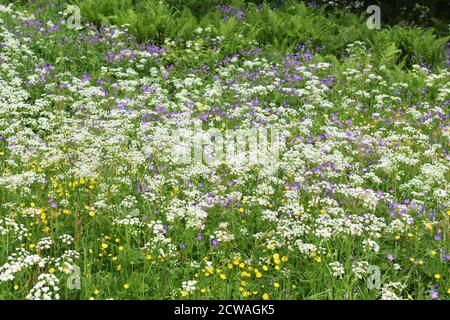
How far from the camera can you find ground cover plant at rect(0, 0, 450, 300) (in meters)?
4.64

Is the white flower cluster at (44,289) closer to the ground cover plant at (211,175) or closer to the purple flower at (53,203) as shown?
the ground cover plant at (211,175)

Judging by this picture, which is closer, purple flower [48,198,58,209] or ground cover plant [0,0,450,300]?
ground cover plant [0,0,450,300]

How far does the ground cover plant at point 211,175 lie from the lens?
464cm

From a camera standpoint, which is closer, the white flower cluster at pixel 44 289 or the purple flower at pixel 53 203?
the white flower cluster at pixel 44 289

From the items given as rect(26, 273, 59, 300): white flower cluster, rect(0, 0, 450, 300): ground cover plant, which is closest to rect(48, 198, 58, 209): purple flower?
rect(0, 0, 450, 300): ground cover plant

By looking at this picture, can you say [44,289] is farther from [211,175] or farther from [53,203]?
[211,175]

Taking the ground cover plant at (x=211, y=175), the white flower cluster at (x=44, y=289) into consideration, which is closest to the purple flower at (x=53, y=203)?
the ground cover plant at (x=211, y=175)

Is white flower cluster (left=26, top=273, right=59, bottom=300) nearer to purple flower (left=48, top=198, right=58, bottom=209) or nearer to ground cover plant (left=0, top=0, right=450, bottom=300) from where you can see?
ground cover plant (left=0, top=0, right=450, bottom=300)

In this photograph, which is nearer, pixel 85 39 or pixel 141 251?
pixel 141 251

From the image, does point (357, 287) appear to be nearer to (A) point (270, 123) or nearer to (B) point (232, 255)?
(B) point (232, 255)

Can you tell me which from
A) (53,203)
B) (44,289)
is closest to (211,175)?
(53,203)

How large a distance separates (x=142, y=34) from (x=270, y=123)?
409 cm

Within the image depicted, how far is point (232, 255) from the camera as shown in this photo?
188 inches
